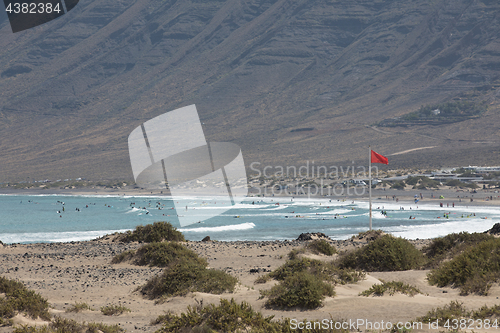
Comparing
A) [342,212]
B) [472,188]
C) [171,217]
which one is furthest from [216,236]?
[472,188]

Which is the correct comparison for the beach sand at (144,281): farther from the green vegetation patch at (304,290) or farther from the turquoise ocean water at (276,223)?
the turquoise ocean water at (276,223)

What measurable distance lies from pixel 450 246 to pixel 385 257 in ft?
8.93

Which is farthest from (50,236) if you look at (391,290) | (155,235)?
(391,290)

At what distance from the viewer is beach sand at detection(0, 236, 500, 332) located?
9.39m

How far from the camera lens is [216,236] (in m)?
37.6

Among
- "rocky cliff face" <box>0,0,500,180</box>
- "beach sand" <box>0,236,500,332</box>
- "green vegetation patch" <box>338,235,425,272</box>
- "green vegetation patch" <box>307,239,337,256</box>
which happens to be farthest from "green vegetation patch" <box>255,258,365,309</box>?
"rocky cliff face" <box>0,0,500,180</box>

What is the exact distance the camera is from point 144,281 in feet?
46.2

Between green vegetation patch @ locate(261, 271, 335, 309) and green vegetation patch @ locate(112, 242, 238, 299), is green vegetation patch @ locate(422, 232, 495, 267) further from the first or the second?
green vegetation patch @ locate(112, 242, 238, 299)

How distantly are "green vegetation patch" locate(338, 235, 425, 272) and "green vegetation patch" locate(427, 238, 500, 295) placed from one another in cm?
272

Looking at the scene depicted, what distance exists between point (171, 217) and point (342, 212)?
21.7 meters

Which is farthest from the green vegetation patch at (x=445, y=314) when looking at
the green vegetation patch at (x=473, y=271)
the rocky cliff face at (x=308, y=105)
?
the rocky cliff face at (x=308, y=105)

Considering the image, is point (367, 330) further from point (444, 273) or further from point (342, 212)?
point (342, 212)

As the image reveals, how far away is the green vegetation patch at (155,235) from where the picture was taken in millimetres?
22375

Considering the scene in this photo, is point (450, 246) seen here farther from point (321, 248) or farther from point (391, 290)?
point (391, 290)
